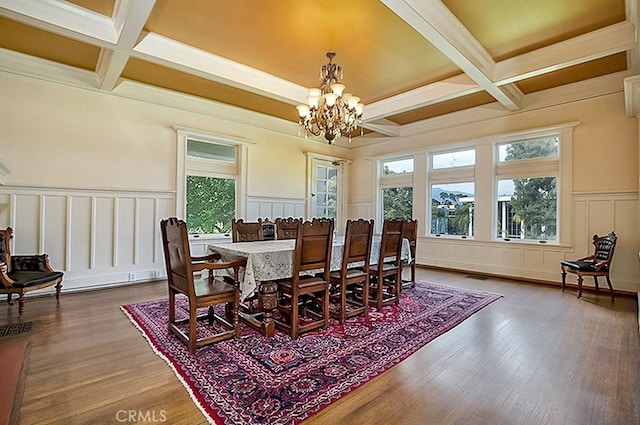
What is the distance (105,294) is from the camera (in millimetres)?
4242

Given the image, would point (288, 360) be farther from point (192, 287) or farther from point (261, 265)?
point (192, 287)

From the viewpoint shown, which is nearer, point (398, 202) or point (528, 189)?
point (528, 189)

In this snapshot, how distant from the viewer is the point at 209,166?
228 inches

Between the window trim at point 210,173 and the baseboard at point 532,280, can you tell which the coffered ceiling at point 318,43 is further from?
the baseboard at point 532,280

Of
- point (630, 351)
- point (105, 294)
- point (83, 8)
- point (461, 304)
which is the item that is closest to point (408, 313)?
point (461, 304)

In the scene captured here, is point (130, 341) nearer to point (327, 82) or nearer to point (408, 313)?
point (408, 313)

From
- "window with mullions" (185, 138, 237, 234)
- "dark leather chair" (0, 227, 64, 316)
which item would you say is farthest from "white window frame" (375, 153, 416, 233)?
"dark leather chair" (0, 227, 64, 316)

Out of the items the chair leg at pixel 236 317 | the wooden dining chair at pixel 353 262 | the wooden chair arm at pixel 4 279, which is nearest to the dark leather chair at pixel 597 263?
the wooden dining chair at pixel 353 262

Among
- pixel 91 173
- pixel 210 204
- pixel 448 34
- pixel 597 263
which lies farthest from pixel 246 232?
pixel 597 263

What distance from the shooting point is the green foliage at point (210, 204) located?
18.3ft

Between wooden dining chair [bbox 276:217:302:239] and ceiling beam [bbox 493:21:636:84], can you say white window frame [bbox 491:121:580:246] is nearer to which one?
ceiling beam [bbox 493:21:636:84]

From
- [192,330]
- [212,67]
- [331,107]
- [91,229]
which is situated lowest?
[192,330]

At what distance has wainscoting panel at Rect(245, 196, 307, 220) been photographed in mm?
6242

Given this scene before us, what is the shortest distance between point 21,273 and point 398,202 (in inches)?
257
